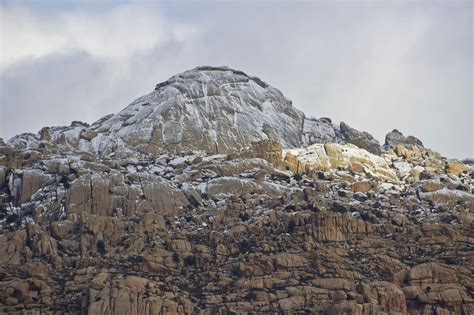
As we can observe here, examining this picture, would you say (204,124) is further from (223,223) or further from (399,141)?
(223,223)

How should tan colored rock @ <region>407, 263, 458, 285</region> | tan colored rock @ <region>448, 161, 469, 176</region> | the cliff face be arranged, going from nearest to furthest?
the cliff face
tan colored rock @ <region>407, 263, 458, 285</region>
tan colored rock @ <region>448, 161, 469, 176</region>

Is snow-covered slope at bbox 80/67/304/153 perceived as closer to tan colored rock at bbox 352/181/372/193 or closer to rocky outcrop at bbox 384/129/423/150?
rocky outcrop at bbox 384/129/423/150

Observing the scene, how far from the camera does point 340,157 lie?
16450 centimetres

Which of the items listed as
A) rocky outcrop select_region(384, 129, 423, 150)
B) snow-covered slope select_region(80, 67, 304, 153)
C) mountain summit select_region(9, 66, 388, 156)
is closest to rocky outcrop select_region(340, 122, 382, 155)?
mountain summit select_region(9, 66, 388, 156)

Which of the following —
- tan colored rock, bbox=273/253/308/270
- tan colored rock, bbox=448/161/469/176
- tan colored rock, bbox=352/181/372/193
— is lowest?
tan colored rock, bbox=273/253/308/270

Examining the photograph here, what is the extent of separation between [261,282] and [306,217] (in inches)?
441

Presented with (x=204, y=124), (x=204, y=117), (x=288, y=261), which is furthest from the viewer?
(x=204, y=117)

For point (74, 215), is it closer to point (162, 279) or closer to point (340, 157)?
point (162, 279)

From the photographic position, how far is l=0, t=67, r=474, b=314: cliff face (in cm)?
13038

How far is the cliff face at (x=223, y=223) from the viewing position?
428 feet

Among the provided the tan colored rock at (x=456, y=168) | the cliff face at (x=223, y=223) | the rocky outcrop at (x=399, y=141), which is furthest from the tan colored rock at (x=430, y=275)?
the rocky outcrop at (x=399, y=141)

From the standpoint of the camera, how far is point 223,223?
5625 inches

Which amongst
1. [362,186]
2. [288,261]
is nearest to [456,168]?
[362,186]

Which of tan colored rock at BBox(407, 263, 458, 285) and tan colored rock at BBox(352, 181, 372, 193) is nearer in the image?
tan colored rock at BBox(407, 263, 458, 285)
